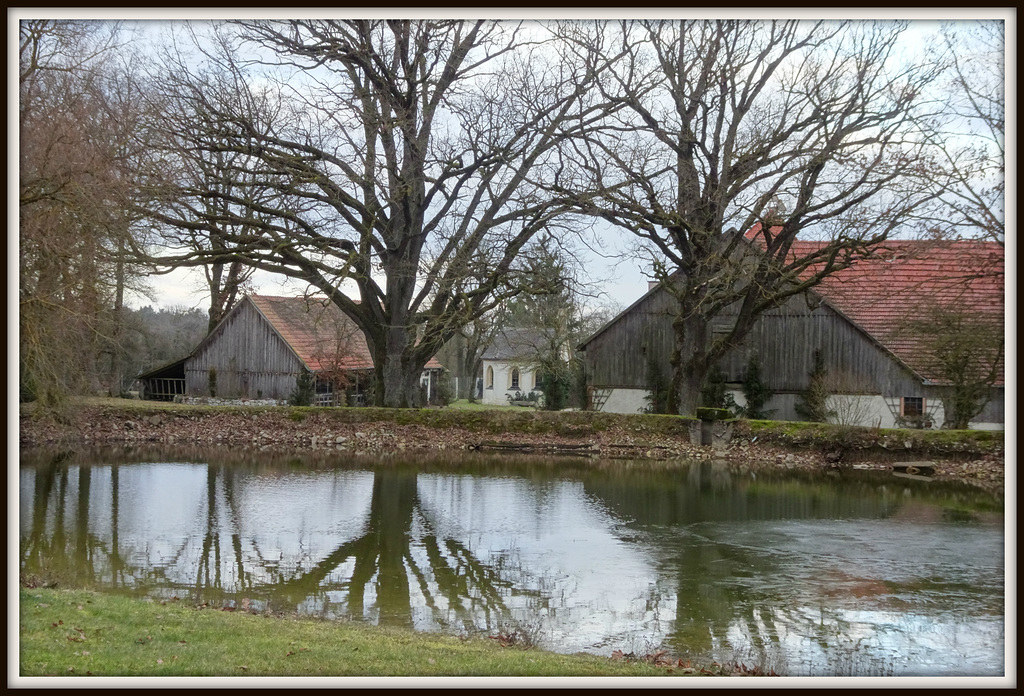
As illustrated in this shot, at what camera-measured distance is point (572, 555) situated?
12172 mm

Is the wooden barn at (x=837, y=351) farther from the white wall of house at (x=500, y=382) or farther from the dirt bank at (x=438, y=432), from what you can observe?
the white wall of house at (x=500, y=382)

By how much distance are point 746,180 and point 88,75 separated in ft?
55.6

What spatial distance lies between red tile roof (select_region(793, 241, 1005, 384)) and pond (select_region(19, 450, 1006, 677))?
15.5 ft

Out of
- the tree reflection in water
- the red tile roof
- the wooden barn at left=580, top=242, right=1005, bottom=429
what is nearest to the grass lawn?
the tree reflection in water

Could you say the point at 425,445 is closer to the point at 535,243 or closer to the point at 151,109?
the point at 535,243

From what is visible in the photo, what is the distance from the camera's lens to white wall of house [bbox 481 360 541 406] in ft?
189

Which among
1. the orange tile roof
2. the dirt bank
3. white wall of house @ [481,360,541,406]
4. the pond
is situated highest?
the orange tile roof

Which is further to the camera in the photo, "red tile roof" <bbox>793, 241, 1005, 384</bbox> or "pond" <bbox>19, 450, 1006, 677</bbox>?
"red tile roof" <bbox>793, 241, 1005, 384</bbox>

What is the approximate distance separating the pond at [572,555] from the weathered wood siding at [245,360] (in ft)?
53.5

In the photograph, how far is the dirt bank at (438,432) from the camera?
23.8m

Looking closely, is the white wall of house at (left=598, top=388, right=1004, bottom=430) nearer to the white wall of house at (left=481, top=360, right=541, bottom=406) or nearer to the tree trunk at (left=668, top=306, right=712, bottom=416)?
the tree trunk at (left=668, top=306, right=712, bottom=416)

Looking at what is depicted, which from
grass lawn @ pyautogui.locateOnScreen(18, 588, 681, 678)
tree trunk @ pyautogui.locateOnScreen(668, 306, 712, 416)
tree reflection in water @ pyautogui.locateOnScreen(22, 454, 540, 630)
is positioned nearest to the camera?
grass lawn @ pyautogui.locateOnScreen(18, 588, 681, 678)

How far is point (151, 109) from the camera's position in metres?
21.3

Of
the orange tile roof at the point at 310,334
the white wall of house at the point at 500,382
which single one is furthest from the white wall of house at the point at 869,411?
the white wall of house at the point at 500,382
